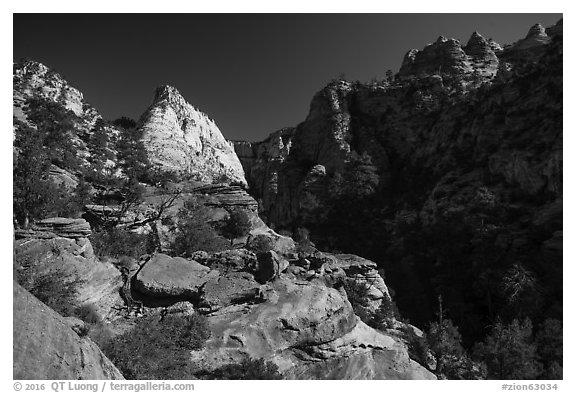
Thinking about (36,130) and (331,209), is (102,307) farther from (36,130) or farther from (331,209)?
(331,209)

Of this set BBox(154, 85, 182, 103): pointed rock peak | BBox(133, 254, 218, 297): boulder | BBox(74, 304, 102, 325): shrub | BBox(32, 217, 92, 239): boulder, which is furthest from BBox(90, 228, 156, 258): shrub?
BBox(154, 85, 182, 103): pointed rock peak

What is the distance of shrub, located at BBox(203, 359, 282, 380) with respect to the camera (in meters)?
12.7

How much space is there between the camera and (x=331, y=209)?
64.6m

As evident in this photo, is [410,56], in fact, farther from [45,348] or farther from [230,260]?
[45,348]

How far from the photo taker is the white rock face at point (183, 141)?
41531 millimetres

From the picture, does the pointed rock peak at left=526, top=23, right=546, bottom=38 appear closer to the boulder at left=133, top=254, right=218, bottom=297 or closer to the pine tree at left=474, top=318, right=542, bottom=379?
the pine tree at left=474, top=318, right=542, bottom=379

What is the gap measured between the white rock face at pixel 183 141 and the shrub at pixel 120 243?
1112 cm

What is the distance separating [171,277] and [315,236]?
154 feet

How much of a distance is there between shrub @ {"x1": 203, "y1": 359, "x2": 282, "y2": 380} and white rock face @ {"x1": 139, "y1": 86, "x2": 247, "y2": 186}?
66.2 ft

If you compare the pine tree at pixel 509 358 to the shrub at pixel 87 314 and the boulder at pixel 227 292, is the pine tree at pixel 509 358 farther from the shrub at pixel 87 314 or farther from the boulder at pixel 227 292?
the shrub at pixel 87 314

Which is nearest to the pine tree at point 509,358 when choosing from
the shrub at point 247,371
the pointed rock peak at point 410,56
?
the shrub at point 247,371

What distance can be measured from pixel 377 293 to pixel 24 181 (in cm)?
2847

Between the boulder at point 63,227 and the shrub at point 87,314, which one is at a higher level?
the boulder at point 63,227
